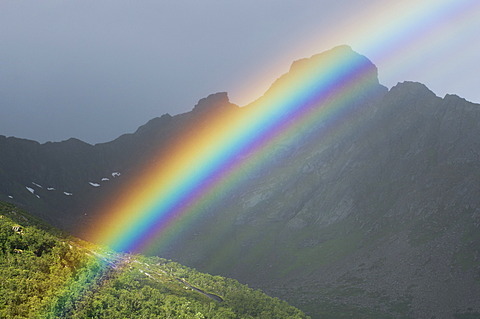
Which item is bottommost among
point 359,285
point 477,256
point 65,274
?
point 65,274

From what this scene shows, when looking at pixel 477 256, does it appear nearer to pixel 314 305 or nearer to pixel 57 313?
pixel 314 305

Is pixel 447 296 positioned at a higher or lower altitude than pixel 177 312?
higher

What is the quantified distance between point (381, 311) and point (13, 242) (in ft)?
484

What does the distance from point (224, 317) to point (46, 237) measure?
44.0m

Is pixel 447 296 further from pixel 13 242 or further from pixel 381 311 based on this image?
pixel 13 242

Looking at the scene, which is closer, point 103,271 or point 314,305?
point 103,271

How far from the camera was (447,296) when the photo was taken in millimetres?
149125

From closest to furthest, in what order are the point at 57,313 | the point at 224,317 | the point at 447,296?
the point at 57,313 < the point at 224,317 < the point at 447,296

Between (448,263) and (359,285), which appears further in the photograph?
(359,285)

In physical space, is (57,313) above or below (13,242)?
below

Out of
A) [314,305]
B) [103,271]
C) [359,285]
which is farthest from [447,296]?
[103,271]

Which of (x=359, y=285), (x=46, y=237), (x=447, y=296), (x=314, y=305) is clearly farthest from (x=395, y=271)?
(x=46, y=237)

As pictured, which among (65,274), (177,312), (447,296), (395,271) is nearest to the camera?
(65,274)

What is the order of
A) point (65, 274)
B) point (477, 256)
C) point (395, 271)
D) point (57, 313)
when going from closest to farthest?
1. point (57, 313)
2. point (65, 274)
3. point (477, 256)
4. point (395, 271)
